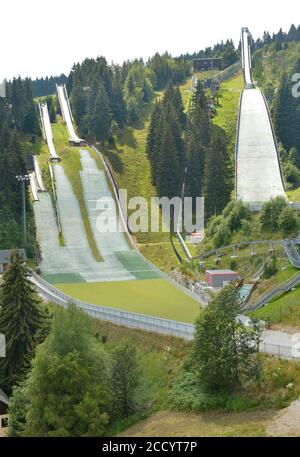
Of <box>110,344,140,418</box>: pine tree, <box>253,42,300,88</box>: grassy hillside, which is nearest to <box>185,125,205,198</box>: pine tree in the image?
<box>253,42,300,88</box>: grassy hillside

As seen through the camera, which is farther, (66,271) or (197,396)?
(66,271)

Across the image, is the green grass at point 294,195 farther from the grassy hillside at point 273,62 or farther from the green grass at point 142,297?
the grassy hillside at point 273,62

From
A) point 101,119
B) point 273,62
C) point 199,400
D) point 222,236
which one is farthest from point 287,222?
point 273,62

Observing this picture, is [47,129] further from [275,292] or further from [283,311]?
[283,311]

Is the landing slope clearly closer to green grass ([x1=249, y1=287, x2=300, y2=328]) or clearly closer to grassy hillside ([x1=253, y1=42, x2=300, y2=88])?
grassy hillside ([x1=253, y1=42, x2=300, y2=88])

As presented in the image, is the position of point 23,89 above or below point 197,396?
above
